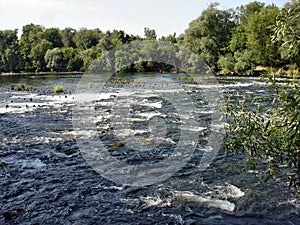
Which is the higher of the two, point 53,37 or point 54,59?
point 53,37

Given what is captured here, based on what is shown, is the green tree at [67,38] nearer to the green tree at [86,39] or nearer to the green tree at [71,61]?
the green tree at [86,39]

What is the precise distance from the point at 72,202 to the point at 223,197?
15.8 ft

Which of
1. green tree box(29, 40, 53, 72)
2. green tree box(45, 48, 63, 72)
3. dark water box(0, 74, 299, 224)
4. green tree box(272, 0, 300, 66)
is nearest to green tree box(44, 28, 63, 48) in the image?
green tree box(29, 40, 53, 72)

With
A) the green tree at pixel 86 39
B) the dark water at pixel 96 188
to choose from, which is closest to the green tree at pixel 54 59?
the green tree at pixel 86 39

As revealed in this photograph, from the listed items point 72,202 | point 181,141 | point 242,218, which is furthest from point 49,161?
point 242,218

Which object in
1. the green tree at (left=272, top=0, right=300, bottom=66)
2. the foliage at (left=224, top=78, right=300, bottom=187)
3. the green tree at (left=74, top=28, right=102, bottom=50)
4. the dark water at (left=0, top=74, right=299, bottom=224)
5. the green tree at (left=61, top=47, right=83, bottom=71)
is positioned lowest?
the dark water at (left=0, top=74, right=299, bottom=224)

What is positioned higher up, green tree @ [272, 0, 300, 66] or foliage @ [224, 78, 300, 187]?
green tree @ [272, 0, 300, 66]

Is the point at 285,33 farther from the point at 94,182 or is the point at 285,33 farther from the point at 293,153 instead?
the point at 94,182

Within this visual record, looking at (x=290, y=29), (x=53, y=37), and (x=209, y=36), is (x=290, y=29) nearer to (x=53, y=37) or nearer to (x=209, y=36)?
(x=209, y=36)

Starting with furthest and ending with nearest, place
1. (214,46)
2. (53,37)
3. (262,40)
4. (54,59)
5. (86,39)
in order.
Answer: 1. (53,37)
2. (86,39)
3. (54,59)
4. (214,46)
5. (262,40)

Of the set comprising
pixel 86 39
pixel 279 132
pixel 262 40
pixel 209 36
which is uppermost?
pixel 86 39

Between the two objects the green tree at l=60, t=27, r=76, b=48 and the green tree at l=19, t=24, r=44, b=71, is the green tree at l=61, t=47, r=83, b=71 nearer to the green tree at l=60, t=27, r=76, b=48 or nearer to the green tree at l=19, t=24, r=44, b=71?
the green tree at l=19, t=24, r=44, b=71

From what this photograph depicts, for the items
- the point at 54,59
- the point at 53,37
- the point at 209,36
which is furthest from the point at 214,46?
the point at 53,37

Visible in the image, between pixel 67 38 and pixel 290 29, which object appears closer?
pixel 290 29
